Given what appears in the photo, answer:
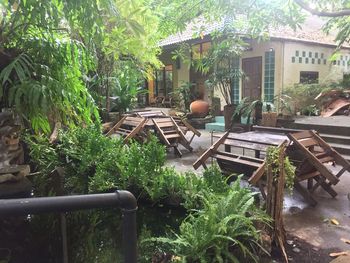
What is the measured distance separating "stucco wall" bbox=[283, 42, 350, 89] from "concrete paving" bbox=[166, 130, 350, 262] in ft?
18.8

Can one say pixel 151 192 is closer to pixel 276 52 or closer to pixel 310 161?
pixel 310 161

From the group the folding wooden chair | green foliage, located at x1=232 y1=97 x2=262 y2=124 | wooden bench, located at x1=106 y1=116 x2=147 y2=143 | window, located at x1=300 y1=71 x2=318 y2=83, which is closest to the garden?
the folding wooden chair

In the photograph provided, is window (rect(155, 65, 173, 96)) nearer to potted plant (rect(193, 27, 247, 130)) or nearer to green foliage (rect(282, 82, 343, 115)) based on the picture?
potted plant (rect(193, 27, 247, 130))

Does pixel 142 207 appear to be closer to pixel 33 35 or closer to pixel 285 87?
pixel 33 35

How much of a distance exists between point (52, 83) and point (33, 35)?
0.67m

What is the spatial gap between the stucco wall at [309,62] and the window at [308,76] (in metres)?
0.11

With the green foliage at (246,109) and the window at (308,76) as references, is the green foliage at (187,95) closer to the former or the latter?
the green foliage at (246,109)

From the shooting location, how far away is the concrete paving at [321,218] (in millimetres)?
3283

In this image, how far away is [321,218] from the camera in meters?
3.80

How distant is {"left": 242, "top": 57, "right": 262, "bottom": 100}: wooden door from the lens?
420 inches

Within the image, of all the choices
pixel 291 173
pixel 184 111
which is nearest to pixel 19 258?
pixel 291 173

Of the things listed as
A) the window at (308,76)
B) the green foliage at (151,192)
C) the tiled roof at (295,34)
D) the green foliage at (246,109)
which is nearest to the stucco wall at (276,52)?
the tiled roof at (295,34)

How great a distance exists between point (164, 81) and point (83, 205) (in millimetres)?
15162

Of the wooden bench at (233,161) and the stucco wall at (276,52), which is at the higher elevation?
the stucco wall at (276,52)
